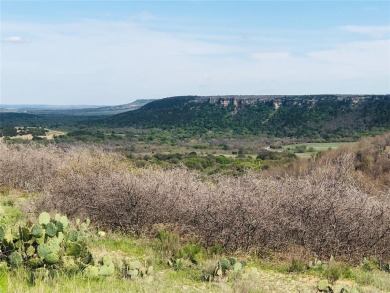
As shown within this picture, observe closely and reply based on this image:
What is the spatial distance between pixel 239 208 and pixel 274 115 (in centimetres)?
7190

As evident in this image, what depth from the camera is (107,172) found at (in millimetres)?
13922

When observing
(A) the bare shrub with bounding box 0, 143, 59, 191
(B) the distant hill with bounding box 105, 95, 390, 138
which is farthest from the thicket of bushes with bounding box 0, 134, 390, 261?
(B) the distant hill with bounding box 105, 95, 390, 138

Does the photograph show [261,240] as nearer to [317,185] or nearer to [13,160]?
[317,185]

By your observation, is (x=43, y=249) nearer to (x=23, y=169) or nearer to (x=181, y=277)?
(x=181, y=277)

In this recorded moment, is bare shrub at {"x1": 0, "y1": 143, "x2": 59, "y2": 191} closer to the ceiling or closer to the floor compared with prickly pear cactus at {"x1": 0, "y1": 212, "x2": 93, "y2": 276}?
closer to the floor

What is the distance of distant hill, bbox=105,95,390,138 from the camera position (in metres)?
65.2

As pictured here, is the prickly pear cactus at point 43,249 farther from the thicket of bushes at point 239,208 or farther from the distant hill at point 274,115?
the distant hill at point 274,115

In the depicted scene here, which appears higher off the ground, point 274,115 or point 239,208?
point 239,208

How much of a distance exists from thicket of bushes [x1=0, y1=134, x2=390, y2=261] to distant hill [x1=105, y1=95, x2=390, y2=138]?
49.7 metres

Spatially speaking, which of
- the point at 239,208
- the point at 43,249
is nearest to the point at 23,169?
the point at 239,208

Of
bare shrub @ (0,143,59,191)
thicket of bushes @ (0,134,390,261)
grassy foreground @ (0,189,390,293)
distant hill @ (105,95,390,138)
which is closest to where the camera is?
grassy foreground @ (0,189,390,293)

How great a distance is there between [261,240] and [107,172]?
520 cm

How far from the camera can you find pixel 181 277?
8.16 m

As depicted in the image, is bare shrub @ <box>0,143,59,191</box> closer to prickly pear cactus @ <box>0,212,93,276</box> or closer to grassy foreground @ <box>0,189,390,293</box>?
grassy foreground @ <box>0,189,390,293</box>
